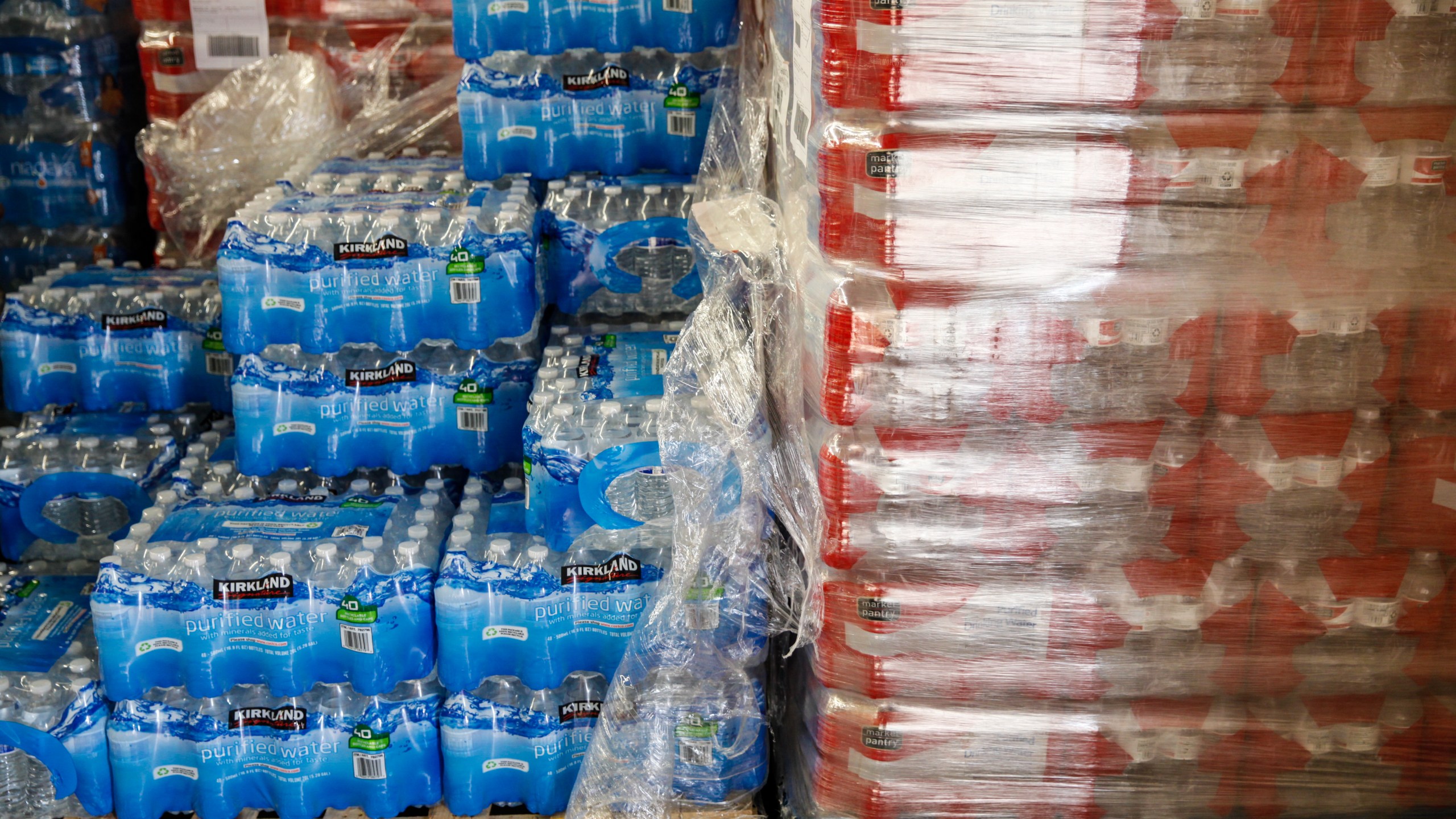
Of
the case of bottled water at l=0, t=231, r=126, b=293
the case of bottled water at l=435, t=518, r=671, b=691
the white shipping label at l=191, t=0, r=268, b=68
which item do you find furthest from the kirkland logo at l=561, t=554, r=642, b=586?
the case of bottled water at l=0, t=231, r=126, b=293

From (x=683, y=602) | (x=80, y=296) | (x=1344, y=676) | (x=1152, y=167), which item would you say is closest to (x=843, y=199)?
(x=1152, y=167)

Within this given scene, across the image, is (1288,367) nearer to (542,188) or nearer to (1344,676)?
(1344,676)

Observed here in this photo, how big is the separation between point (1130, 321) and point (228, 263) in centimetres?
238

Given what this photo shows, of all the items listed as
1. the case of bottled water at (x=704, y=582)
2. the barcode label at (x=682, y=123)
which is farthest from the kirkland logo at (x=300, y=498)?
the barcode label at (x=682, y=123)

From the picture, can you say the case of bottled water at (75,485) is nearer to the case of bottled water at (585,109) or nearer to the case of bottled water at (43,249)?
the case of bottled water at (585,109)

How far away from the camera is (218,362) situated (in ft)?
14.5

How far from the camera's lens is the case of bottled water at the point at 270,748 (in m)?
3.47

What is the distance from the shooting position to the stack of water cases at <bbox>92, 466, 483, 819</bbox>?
3375mm

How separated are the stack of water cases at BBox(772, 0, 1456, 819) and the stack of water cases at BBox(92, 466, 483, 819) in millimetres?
1096

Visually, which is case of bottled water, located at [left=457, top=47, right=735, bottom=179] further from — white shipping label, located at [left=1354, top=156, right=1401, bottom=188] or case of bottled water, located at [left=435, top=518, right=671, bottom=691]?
white shipping label, located at [left=1354, top=156, right=1401, bottom=188]

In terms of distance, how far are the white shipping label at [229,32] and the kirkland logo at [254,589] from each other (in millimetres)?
2658

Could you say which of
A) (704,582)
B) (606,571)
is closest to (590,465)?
(606,571)

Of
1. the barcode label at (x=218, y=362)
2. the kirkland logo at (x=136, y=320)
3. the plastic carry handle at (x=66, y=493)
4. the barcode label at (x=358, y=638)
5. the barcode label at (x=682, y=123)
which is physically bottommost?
the barcode label at (x=358, y=638)

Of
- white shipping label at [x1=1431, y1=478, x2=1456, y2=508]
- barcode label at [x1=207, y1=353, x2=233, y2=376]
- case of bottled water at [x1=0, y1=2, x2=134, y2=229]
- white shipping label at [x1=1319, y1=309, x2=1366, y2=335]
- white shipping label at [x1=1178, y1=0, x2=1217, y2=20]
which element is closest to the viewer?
white shipping label at [x1=1178, y1=0, x2=1217, y2=20]
